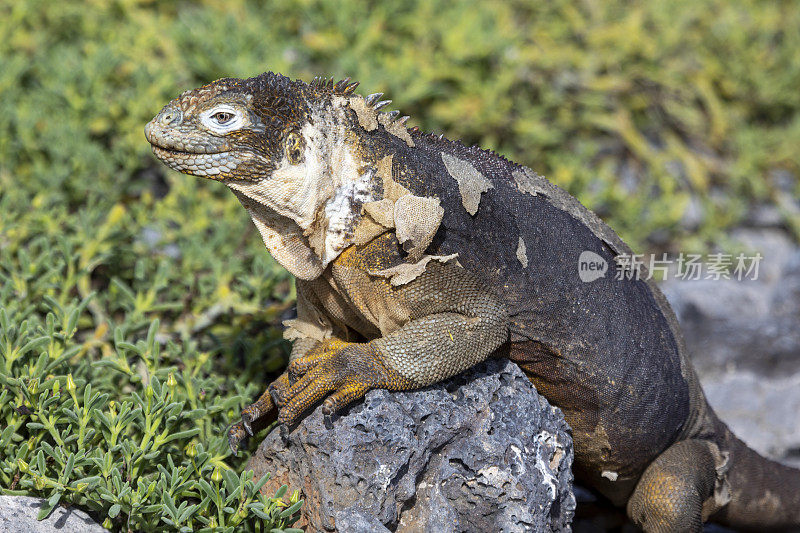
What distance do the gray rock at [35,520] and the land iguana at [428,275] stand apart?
58 centimetres

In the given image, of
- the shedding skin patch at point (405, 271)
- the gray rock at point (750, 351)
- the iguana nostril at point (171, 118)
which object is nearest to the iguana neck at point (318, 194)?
the shedding skin patch at point (405, 271)

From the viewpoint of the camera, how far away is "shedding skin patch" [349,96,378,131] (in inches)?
115

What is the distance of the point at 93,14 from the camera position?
21.5ft

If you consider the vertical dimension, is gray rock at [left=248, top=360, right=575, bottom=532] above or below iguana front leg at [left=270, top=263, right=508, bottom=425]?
below

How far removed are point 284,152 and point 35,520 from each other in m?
1.51

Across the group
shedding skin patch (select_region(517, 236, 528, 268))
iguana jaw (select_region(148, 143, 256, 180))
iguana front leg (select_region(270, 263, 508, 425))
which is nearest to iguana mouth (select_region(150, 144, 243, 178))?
iguana jaw (select_region(148, 143, 256, 180))

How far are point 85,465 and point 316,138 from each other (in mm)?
1421

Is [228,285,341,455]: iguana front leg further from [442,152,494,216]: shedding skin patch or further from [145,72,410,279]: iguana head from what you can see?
[442,152,494,216]: shedding skin patch

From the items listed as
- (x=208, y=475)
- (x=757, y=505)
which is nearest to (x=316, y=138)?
(x=208, y=475)

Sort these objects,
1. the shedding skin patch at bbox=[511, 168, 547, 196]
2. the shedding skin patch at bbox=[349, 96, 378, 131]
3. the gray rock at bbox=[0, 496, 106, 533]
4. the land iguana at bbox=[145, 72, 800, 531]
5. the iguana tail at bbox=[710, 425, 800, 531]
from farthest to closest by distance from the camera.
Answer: the iguana tail at bbox=[710, 425, 800, 531]
the shedding skin patch at bbox=[511, 168, 547, 196]
the shedding skin patch at bbox=[349, 96, 378, 131]
the land iguana at bbox=[145, 72, 800, 531]
the gray rock at bbox=[0, 496, 106, 533]

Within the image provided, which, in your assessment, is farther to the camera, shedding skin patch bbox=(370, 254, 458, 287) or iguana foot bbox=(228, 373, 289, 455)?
iguana foot bbox=(228, 373, 289, 455)

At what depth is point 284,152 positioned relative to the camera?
9.16ft

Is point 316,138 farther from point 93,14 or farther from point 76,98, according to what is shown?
point 93,14

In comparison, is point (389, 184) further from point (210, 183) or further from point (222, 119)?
point (210, 183)
